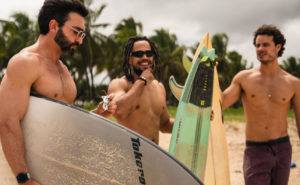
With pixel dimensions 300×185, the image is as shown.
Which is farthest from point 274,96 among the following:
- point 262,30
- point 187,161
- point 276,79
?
point 187,161

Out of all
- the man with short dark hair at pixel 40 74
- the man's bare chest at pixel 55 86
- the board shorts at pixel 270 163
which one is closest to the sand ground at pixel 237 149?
the board shorts at pixel 270 163

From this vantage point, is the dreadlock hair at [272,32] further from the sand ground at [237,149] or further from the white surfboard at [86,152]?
the sand ground at [237,149]

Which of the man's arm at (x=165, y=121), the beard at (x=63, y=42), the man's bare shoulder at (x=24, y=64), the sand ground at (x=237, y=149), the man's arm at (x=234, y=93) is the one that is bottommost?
the sand ground at (x=237, y=149)

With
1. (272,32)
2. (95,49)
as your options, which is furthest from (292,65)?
(272,32)

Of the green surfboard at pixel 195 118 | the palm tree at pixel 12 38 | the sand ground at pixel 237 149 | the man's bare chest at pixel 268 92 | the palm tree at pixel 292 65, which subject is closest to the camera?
the green surfboard at pixel 195 118

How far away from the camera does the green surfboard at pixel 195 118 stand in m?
2.88

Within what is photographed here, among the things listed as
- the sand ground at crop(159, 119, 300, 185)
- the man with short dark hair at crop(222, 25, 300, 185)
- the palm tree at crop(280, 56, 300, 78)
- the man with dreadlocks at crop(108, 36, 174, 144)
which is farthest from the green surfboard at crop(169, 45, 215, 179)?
the palm tree at crop(280, 56, 300, 78)

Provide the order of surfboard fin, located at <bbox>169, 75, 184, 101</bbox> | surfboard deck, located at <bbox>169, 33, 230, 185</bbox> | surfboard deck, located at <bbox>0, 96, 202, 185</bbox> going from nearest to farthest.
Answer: surfboard deck, located at <bbox>0, 96, 202, 185</bbox>
surfboard deck, located at <bbox>169, 33, 230, 185</bbox>
surfboard fin, located at <bbox>169, 75, 184, 101</bbox>

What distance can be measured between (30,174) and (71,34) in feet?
3.01

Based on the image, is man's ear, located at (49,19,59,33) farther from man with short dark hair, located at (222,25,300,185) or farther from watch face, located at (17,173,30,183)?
man with short dark hair, located at (222,25,300,185)

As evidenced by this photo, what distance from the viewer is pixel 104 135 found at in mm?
1664

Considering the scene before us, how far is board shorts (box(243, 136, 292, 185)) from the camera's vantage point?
10.3 feet

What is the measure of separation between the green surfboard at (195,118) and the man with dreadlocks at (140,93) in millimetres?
244

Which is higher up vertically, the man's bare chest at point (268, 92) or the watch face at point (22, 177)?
the man's bare chest at point (268, 92)
